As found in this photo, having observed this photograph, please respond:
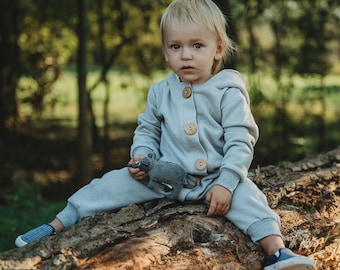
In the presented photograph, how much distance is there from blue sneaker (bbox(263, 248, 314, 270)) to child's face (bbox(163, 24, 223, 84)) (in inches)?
38.6

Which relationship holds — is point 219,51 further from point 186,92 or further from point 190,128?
point 190,128

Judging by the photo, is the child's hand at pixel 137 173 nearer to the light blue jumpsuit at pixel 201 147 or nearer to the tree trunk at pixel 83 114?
the light blue jumpsuit at pixel 201 147

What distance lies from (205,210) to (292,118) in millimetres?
8666

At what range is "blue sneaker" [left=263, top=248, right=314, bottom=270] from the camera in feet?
8.00

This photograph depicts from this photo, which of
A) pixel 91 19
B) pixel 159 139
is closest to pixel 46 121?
→ pixel 91 19

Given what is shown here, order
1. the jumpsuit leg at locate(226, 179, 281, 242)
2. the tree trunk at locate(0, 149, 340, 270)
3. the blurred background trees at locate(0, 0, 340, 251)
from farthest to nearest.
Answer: the blurred background trees at locate(0, 0, 340, 251) → the jumpsuit leg at locate(226, 179, 281, 242) → the tree trunk at locate(0, 149, 340, 270)

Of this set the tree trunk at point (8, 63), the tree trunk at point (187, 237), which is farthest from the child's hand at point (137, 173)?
the tree trunk at point (8, 63)

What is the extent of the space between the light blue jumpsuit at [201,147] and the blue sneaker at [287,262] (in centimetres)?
29

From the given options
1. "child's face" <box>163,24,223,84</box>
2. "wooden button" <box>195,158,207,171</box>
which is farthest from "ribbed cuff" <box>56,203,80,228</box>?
"child's face" <box>163,24,223,84</box>

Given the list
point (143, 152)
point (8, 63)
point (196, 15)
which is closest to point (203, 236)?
point (143, 152)

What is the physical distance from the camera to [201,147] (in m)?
2.87

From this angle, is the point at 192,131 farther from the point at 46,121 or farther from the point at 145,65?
the point at 46,121

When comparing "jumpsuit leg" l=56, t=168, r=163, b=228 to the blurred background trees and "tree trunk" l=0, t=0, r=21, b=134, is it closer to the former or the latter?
the blurred background trees

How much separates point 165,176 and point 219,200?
12.1 inches
